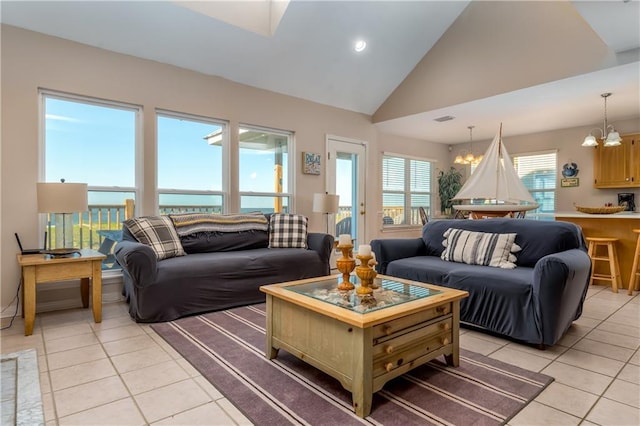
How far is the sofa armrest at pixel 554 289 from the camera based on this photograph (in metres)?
2.21

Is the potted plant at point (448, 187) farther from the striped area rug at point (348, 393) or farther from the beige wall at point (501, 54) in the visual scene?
the striped area rug at point (348, 393)

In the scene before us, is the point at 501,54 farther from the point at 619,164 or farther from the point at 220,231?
the point at 220,231

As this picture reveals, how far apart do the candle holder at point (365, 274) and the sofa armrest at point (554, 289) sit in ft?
3.74

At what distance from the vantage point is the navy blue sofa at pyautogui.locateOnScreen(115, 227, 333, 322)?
286cm

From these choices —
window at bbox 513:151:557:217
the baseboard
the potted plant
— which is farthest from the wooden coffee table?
the potted plant

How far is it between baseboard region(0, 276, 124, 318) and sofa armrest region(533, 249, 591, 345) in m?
3.68

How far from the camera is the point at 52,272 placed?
8.90ft

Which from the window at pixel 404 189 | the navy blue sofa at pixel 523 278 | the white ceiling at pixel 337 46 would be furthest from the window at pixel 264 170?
the window at pixel 404 189

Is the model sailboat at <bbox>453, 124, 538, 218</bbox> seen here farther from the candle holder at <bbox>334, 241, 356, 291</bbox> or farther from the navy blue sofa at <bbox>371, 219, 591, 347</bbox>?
the candle holder at <bbox>334, 241, 356, 291</bbox>

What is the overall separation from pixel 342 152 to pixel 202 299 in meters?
3.32

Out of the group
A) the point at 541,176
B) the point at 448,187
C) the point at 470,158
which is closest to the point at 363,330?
the point at 470,158

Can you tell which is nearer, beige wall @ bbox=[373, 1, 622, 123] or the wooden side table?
the wooden side table

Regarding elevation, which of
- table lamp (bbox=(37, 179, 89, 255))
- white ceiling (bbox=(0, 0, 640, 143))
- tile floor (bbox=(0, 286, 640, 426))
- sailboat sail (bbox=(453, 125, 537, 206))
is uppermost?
white ceiling (bbox=(0, 0, 640, 143))

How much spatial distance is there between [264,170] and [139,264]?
7.76ft
